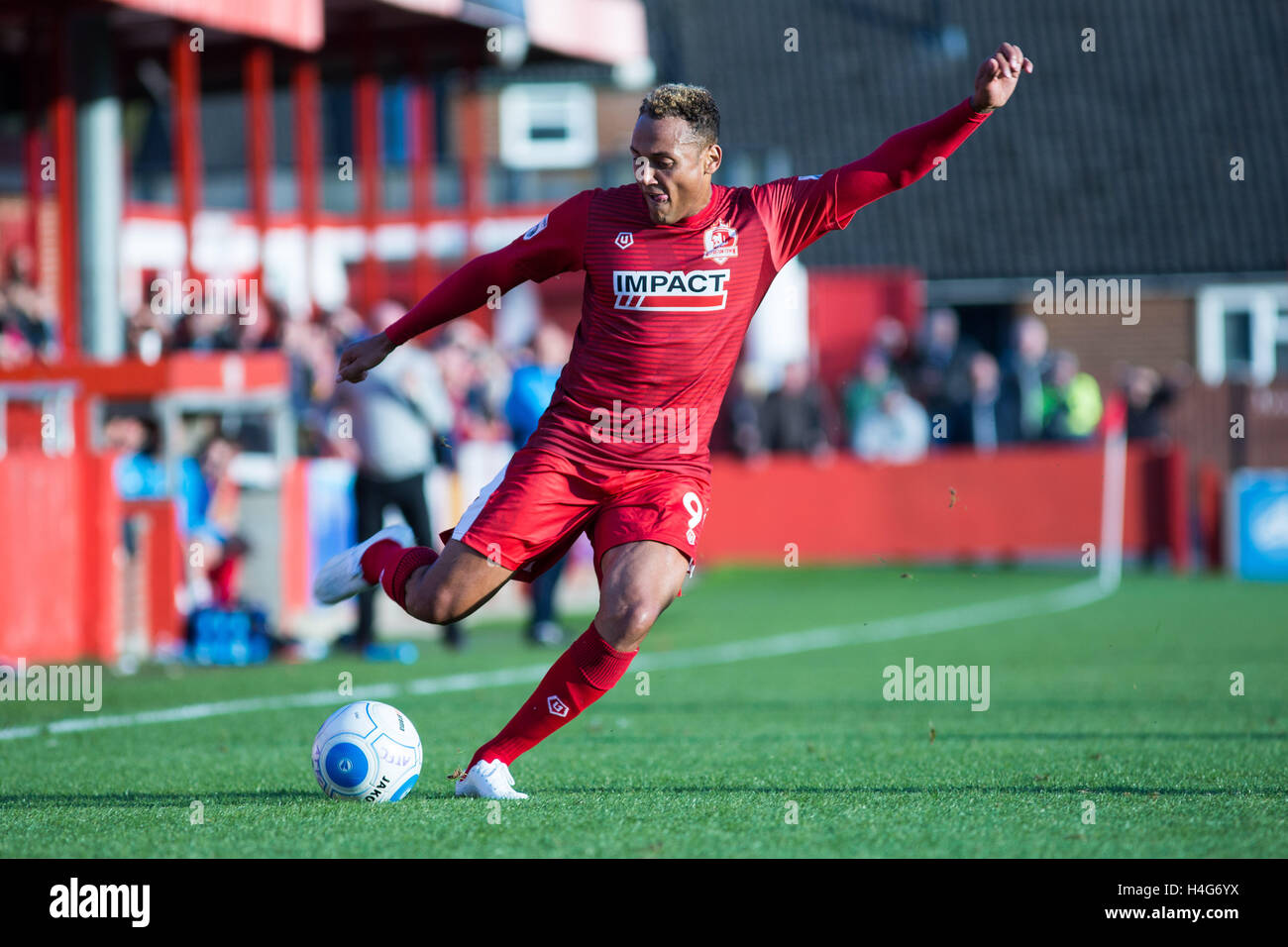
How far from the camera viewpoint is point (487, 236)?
3238 cm

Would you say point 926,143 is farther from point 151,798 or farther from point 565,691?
point 151,798

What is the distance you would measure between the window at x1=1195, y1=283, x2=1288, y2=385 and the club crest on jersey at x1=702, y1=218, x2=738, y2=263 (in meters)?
29.8

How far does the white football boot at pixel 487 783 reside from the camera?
20.9 ft

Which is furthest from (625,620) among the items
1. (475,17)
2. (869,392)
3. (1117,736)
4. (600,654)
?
(869,392)

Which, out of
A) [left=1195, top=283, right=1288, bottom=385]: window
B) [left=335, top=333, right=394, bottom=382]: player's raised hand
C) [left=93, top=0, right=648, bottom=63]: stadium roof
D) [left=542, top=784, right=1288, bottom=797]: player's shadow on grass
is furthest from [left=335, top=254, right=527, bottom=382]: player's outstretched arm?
[left=1195, top=283, right=1288, bottom=385]: window

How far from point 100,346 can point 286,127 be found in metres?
23.1

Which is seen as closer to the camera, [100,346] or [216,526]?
[216,526]

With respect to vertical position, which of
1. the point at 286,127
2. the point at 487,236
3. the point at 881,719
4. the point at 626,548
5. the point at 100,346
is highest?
the point at 286,127

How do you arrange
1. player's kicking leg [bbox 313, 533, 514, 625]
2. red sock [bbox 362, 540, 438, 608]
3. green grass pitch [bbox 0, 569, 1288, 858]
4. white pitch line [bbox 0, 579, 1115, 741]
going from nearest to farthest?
green grass pitch [bbox 0, 569, 1288, 858] → player's kicking leg [bbox 313, 533, 514, 625] → red sock [bbox 362, 540, 438, 608] → white pitch line [bbox 0, 579, 1115, 741]

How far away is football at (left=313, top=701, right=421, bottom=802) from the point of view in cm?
637

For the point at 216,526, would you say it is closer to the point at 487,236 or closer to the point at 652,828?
the point at 652,828

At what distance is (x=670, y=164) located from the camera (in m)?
6.34

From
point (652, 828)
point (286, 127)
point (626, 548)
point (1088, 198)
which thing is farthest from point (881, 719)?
point (286, 127)

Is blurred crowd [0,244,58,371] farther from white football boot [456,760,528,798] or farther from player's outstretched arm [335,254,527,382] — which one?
white football boot [456,760,528,798]
